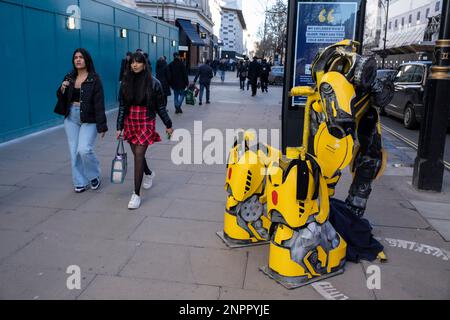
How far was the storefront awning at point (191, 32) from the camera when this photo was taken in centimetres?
3922

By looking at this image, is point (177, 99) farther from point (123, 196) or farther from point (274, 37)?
point (274, 37)

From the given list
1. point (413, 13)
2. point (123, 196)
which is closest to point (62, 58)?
point (123, 196)

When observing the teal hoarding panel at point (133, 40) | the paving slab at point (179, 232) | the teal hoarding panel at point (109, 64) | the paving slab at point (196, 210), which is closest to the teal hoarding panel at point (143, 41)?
the teal hoarding panel at point (133, 40)

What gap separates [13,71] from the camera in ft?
27.7

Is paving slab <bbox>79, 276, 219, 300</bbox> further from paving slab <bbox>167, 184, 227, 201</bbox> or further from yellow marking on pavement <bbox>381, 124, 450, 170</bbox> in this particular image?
yellow marking on pavement <bbox>381, 124, 450, 170</bbox>

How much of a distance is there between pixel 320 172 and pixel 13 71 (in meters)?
7.28

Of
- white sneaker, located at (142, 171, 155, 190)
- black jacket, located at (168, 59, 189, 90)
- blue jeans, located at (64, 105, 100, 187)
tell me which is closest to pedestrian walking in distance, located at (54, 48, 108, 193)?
blue jeans, located at (64, 105, 100, 187)

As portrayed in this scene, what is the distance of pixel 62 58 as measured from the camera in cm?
1033

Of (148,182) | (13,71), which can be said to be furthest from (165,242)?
(13,71)

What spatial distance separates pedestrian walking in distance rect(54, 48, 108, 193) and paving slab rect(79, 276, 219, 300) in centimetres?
240

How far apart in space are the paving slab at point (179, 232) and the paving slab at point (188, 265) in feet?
0.41

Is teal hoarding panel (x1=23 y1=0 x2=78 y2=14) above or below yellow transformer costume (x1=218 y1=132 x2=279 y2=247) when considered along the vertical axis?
above

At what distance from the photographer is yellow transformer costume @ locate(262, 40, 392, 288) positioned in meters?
3.21
